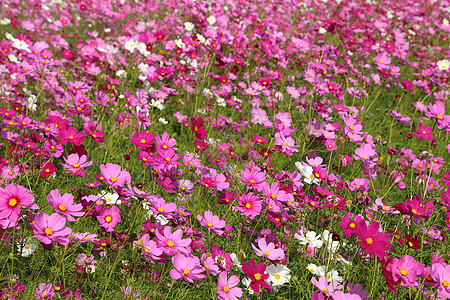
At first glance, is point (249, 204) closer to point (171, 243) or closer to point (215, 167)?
point (171, 243)

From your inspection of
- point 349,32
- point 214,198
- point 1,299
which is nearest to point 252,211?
point 214,198

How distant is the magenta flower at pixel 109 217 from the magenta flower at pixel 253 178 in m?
0.62

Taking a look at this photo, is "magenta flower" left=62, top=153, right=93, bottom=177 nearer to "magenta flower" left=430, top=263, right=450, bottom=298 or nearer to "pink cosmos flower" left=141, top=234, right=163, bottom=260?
"pink cosmos flower" left=141, top=234, right=163, bottom=260

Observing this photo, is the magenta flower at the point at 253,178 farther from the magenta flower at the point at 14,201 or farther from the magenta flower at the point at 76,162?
the magenta flower at the point at 14,201

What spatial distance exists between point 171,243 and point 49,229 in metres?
0.44

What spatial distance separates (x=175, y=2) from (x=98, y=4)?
3.80ft

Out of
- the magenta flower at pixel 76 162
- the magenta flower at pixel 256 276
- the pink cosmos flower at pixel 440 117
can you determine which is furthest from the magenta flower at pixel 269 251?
the pink cosmos flower at pixel 440 117

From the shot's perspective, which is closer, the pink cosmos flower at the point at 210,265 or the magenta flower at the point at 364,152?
the pink cosmos flower at the point at 210,265

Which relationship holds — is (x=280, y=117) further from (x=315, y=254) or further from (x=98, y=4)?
(x=98, y=4)

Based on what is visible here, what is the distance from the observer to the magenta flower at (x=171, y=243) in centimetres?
135

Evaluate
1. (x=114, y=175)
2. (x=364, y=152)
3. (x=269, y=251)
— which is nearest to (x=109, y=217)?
(x=114, y=175)

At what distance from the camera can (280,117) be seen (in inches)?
108

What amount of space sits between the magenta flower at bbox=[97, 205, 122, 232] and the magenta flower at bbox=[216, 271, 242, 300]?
1.76 ft

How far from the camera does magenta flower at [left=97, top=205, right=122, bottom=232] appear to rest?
1553mm
